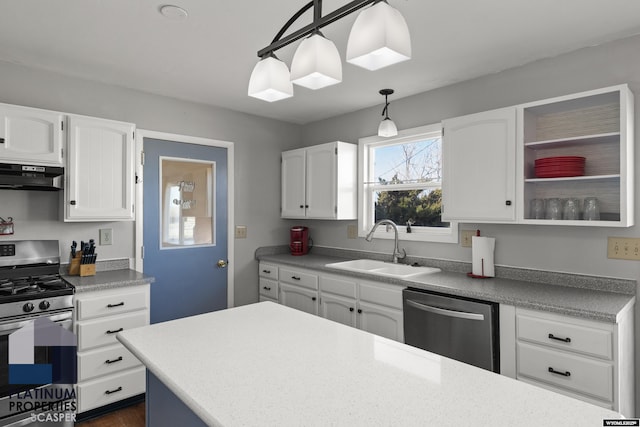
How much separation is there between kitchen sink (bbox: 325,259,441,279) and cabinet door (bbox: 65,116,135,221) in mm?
1717

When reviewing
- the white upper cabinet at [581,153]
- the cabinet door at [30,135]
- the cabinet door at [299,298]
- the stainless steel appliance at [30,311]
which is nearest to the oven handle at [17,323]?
the stainless steel appliance at [30,311]

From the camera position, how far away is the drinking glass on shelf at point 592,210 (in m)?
2.17

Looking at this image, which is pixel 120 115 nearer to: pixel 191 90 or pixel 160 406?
pixel 191 90

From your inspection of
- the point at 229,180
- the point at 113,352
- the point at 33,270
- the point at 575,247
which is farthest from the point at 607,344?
the point at 33,270

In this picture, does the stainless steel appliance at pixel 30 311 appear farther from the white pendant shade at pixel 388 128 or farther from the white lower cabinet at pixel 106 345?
the white pendant shade at pixel 388 128

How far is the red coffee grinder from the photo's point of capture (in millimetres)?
4031

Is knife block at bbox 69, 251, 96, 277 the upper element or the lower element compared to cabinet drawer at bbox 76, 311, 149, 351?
upper

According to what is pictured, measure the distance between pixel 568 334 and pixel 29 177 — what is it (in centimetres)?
321

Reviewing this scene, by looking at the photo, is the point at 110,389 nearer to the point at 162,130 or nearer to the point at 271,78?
the point at 162,130

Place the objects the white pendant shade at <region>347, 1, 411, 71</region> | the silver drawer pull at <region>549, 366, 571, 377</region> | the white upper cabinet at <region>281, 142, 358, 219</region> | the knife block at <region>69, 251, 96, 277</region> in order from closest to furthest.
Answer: the white pendant shade at <region>347, 1, 411, 71</region> < the silver drawer pull at <region>549, 366, 571, 377</region> < the knife block at <region>69, 251, 96, 277</region> < the white upper cabinet at <region>281, 142, 358, 219</region>

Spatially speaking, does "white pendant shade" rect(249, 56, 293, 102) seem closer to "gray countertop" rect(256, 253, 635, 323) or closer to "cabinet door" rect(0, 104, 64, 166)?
"gray countertop" rect(256, 253, 635, 323)

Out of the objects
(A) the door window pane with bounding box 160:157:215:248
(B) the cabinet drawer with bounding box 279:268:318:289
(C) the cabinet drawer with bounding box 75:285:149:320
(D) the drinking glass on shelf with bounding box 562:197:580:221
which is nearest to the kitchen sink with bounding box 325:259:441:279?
(B) the cabinet drawer with bounding box 279:268:318:289

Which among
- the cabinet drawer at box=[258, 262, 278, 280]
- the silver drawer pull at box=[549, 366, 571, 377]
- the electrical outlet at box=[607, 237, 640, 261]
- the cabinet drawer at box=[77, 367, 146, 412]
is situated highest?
the electrical outlet at box=[607, 237, 640, 261]

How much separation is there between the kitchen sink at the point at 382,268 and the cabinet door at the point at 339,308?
0.83 feet
